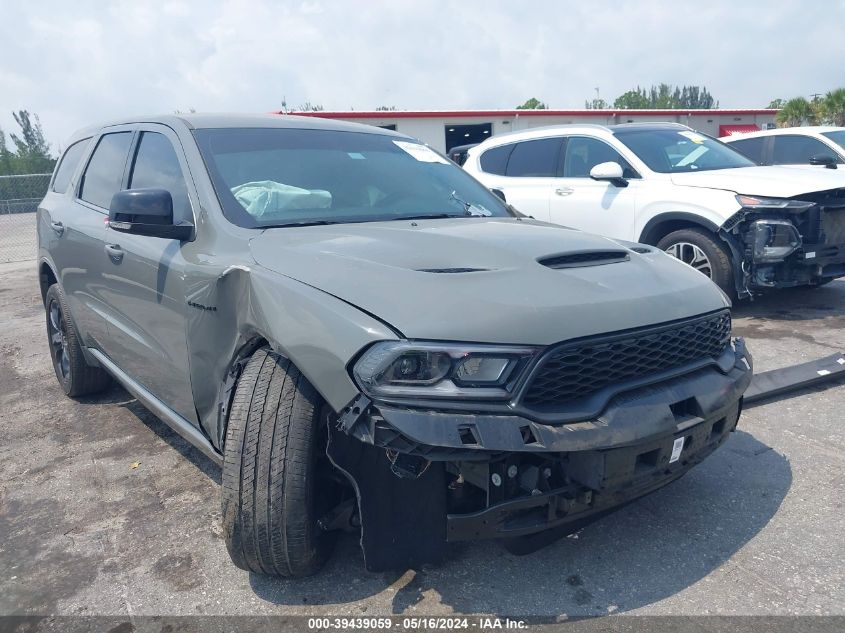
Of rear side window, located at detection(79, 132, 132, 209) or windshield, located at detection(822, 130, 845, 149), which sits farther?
windshield, located at detection(822, 130, 845, 149)

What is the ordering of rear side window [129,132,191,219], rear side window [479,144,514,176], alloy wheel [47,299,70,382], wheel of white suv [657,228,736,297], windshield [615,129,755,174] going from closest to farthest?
1. rear side window [129,132,191,219]
2. alloy wheel [47,299,70,382]
3. wheel of white suv [657,228,736,297]
4. windshield [615,129,755,174]
5. rear side window [479,144,514,176]

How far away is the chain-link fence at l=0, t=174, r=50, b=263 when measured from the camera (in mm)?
14922

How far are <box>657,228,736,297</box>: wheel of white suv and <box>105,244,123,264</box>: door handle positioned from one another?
14.5 feet

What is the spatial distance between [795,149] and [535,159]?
4.22 metres

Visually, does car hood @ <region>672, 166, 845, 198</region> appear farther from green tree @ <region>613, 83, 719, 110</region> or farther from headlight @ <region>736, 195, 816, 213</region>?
green tree @ <region>613, 83, 719, 110</region>

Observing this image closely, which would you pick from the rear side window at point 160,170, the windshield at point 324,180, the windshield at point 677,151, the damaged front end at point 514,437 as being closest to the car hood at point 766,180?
the windshield at point 677,151

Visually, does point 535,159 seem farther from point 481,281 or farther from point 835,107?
point 835,107

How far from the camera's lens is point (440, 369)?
80.7 inches

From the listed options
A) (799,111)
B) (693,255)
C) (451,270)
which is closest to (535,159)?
(693,255)

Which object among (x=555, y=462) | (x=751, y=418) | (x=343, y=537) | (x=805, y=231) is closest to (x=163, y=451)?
(x=343, y=537)

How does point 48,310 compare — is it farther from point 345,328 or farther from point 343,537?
point 345,328

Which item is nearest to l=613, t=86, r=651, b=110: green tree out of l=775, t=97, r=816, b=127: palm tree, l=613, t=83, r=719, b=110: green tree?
l=613, t=83, r=719, b=110: green tree

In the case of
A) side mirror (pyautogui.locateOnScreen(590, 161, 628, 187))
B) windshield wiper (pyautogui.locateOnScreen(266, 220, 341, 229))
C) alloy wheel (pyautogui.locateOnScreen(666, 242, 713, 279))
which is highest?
side mirror (pyautogui.locateOnScreen(590, 161, 628, 187))

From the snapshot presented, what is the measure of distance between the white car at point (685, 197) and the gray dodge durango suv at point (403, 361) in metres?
3.29
